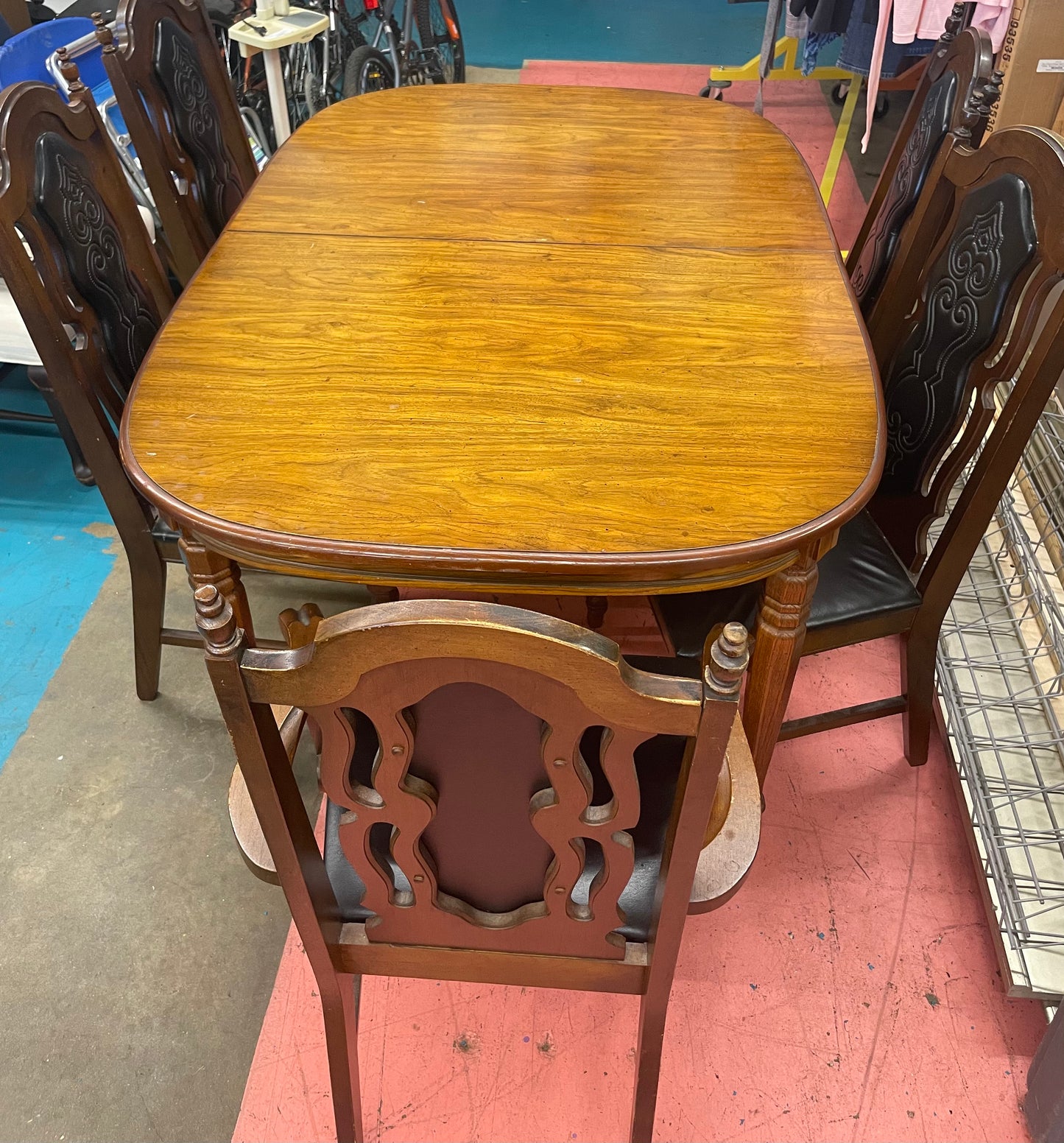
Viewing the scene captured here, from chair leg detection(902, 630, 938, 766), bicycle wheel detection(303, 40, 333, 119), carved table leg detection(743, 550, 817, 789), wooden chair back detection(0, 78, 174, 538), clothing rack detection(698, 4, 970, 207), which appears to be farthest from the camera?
bicycle wheel detection(303, 40, 333, 119)

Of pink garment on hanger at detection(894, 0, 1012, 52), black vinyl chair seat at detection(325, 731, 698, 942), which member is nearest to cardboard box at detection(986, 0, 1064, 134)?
pink garment on hanger at detection(894, 0, 1012, 52)

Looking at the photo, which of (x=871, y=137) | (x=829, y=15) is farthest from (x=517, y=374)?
(x=871, y=137)

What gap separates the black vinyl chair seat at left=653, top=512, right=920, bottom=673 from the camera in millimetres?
1376

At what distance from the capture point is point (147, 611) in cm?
169

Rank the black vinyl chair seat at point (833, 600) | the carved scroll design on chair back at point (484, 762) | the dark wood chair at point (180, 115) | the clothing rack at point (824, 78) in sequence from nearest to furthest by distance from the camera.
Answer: the carved scroll design on chair back at point (484, 762), the black vinyl chair seat at point (833, 600), the dark wood chair at point (180, 115), the clothing rack at point (824, 78)

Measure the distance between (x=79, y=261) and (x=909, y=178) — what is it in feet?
4.79

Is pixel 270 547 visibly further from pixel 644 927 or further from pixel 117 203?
pixel 117 203

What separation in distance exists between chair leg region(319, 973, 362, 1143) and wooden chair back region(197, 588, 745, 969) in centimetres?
10

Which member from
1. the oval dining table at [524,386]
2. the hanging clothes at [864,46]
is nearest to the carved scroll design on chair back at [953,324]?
the oval dining table at [524,386]

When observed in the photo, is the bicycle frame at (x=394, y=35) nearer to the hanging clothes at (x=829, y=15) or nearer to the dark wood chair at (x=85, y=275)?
the hanging clothes at (x=829, y=15)

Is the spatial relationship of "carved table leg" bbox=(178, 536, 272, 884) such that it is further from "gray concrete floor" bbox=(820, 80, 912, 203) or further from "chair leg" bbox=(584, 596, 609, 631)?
"gray concrete floor" bbox=(820, 80, 912, 203)

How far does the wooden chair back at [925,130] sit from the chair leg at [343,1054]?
1556mm

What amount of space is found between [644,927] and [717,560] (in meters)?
0.42

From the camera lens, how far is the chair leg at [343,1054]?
1.03 meters
